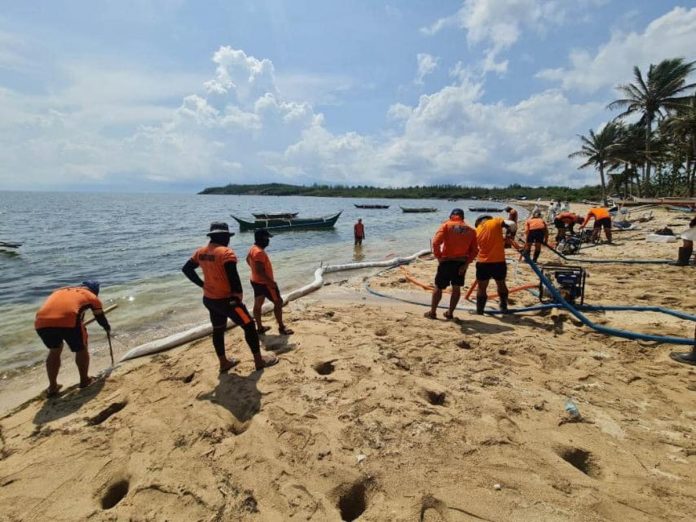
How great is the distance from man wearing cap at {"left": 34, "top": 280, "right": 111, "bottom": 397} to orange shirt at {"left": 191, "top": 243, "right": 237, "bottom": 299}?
171cm

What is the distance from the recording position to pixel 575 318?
19.9 feet

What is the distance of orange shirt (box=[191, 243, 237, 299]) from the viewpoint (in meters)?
4.26

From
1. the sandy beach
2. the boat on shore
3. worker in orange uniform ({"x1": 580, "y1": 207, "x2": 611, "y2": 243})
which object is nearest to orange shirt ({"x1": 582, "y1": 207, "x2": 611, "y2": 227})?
worker in orange uniform ({"x1": 580, "y1": 207, "x2": 611, "y2": 243})

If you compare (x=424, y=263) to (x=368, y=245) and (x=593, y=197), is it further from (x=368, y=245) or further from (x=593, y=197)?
(x=593, y=197)

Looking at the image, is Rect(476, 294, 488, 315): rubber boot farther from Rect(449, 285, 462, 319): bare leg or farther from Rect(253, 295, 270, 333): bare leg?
Rect(253, 295, 270, 333): bare leg

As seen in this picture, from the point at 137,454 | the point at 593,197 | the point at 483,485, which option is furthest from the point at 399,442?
the point at 593,197

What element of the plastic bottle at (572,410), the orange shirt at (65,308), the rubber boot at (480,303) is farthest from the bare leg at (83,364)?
the rubber boot at (480,303)

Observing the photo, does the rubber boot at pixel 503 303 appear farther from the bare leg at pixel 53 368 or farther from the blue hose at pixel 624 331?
the bare leg at pixel 53 368

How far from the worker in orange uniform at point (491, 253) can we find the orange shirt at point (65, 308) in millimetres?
5837

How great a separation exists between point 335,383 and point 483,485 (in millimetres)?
1786

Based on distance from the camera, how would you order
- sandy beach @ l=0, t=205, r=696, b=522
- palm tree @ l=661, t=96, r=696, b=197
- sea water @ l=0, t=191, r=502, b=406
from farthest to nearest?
palm tree @ l=661, t=96, r=696, b=197
sea water @ l=0, t=191, r=502, b=406
sandy beach @ l=0, t=205, r=696, b=522

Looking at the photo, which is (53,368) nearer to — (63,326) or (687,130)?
(63,326)

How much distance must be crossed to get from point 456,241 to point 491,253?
0.69 metres

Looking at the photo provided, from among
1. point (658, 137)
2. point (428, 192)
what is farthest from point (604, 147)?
point (428, 192)
